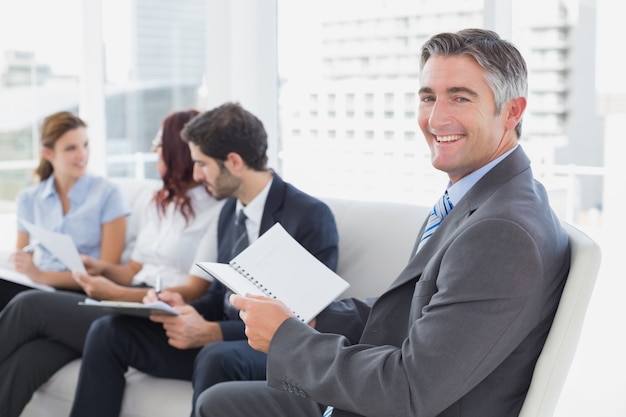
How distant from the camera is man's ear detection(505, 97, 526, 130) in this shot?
65.4 inches

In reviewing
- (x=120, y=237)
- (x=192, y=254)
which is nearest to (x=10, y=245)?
(x=120, y=237)

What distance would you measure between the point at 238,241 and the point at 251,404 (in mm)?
765

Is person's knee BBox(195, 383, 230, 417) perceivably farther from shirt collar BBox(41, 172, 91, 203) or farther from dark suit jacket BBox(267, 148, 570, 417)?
shirt collar BBox(41, 172, 91, 203)

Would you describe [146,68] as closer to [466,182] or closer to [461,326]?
[466,182]

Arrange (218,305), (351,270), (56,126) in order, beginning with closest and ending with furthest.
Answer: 1. (351,270)
2. (218,305)
3. (56,126)

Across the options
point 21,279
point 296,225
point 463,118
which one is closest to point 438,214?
point 463,118

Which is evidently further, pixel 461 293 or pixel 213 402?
pixel 213 402

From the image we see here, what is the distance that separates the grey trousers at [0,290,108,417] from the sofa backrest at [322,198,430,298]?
→ 929 millimetres

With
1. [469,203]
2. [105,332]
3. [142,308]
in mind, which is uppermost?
[469,203]

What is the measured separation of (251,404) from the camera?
2.02 meters

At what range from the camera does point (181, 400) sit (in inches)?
97.3

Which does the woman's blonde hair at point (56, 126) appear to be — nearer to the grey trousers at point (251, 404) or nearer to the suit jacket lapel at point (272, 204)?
the suit jacket lapel at point (272, 204)

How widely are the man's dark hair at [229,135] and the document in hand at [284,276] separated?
0.62m

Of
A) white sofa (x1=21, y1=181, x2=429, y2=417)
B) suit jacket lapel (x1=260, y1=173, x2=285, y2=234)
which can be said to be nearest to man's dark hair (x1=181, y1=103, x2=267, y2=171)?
suit jacket lapel (x1=260, y1=173, x2=285, y2=234)
